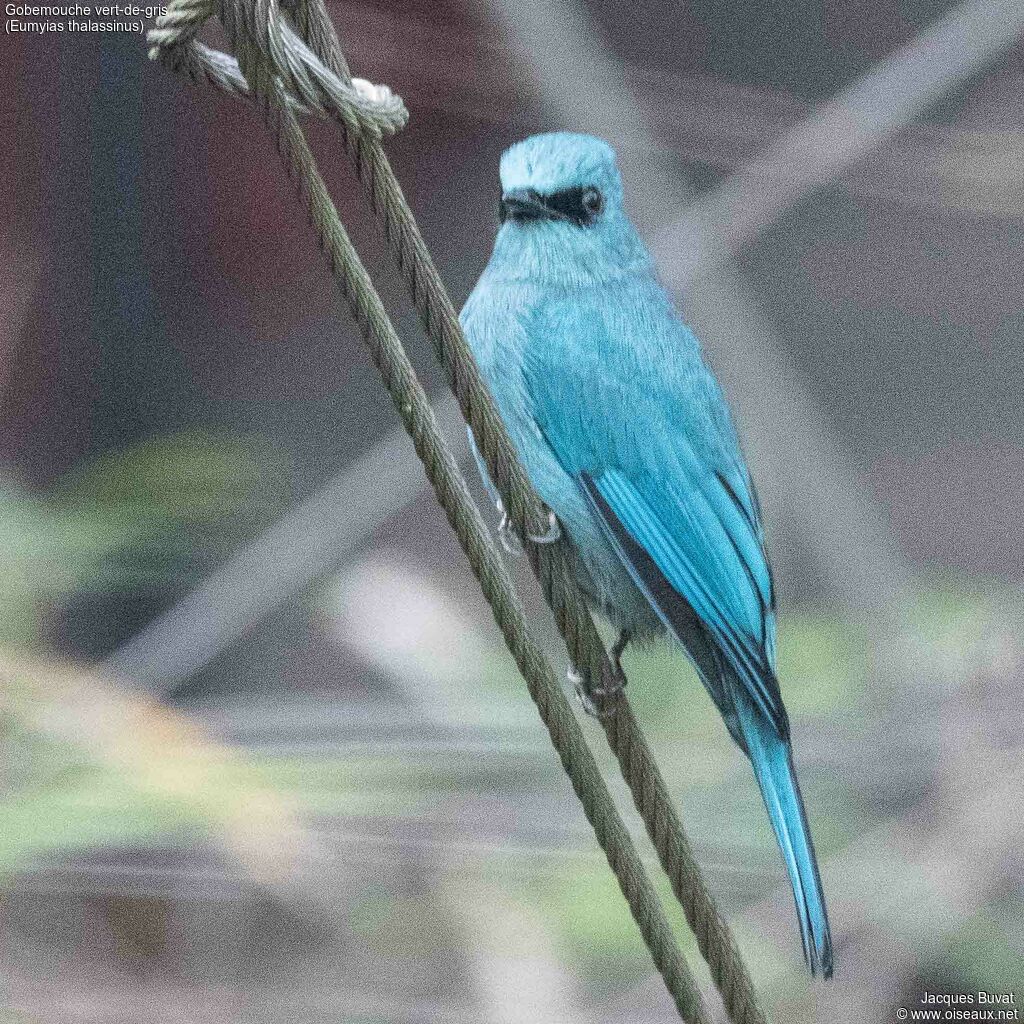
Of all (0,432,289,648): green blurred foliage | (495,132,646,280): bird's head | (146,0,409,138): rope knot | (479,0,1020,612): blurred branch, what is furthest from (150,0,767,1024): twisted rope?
(479,0,1020,612): blurred branch

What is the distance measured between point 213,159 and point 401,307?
776 mm

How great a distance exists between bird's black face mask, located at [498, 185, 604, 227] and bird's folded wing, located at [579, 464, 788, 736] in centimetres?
45

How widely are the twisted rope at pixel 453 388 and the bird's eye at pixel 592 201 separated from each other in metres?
0.94

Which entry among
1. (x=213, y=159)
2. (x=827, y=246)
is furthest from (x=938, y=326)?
(x=213, y=159)

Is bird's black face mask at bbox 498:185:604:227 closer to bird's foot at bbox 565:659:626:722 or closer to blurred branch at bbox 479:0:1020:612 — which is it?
bird's foot at bbox 565:659:626:722

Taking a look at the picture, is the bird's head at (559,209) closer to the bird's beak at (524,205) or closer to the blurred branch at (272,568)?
the bird's beak at (524,205)

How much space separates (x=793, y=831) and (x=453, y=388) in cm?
101

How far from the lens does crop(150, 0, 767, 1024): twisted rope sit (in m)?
1.76

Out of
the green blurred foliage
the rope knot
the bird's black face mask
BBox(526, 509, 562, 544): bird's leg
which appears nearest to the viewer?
the rope knot

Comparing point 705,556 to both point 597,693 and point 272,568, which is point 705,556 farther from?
point 272,568

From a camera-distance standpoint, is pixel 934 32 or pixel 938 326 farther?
pixel 938 326

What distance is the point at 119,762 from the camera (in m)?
3.31

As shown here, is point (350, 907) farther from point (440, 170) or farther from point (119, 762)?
point (440, 170)

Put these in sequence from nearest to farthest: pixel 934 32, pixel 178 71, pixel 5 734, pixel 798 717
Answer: pixel 178 71
pixel 5 734
pixel 798 717
pixel 934 32
